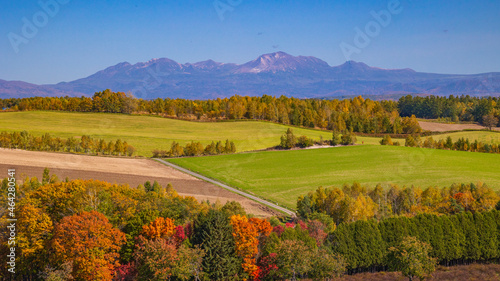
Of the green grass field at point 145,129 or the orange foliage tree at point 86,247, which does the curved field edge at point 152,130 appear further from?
the orange foliage tree at point 86,247

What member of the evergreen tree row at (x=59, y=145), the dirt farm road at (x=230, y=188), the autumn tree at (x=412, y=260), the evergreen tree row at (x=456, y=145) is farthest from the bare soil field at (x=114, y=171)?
the evergreen tree row at (x=456, y=145)

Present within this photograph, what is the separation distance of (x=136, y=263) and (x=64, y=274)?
650 centimetres

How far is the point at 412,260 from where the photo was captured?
121 feet

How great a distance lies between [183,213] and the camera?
47688mm

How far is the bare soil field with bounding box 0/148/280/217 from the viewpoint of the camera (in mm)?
65688

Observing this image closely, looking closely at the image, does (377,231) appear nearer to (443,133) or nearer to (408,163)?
(408,163)

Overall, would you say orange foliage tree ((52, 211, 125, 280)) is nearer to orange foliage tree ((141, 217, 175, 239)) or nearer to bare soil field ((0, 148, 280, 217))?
orange foliage tree ((141, 217, 175, 239))

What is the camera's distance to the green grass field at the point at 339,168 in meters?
71.3

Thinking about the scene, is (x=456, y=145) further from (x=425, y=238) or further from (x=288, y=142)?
(x=425, y=238)

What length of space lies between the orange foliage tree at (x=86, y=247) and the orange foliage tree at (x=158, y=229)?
3.18 m

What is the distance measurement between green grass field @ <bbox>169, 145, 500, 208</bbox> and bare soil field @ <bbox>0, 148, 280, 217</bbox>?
5.57 m

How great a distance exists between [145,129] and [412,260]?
107m

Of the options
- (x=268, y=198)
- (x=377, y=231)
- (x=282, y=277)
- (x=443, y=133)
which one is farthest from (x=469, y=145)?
(x=282, y=277)

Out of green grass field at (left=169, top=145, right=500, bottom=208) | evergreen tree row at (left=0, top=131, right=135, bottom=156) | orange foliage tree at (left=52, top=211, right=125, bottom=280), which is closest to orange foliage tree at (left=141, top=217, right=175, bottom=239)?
orange foliage tree at (left=52, top=211, right=125, bottom=280)
